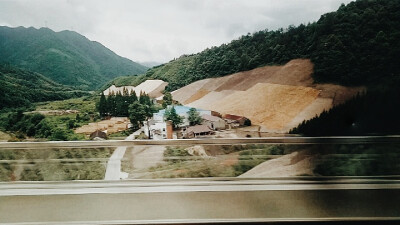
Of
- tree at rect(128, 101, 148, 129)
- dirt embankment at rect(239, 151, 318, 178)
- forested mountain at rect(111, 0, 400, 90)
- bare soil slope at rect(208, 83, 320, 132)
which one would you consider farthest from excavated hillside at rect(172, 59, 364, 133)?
dirt embankment at rect(239, 151, 318, 178)

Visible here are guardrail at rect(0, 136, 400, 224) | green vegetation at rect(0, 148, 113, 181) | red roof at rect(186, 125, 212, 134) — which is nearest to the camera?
guardrail at rect(0, 136, 400, 224)

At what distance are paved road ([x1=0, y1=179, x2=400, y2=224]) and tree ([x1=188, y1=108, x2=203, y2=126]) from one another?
143cm

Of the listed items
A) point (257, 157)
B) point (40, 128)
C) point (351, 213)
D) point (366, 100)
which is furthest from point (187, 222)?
point (366, 100)

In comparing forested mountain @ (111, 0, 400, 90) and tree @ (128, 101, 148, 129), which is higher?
forested mountain @ (111, 0, 400, 90)

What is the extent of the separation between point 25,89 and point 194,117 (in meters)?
2.24

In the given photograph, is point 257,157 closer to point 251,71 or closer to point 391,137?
point 391,137

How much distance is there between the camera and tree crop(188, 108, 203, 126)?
11.9 ft

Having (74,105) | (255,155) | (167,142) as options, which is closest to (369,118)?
(255,155)

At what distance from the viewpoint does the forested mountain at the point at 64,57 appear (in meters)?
4.18

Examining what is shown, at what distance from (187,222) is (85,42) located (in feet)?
11.8

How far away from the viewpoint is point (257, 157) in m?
2.29

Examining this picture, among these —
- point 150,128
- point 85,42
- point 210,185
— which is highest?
point 85,42

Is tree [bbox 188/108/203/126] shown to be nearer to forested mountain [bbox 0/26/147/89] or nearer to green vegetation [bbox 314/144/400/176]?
forested mountain [bbox 0/26/147/89]

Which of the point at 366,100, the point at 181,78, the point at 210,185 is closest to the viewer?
the point at 210,185
